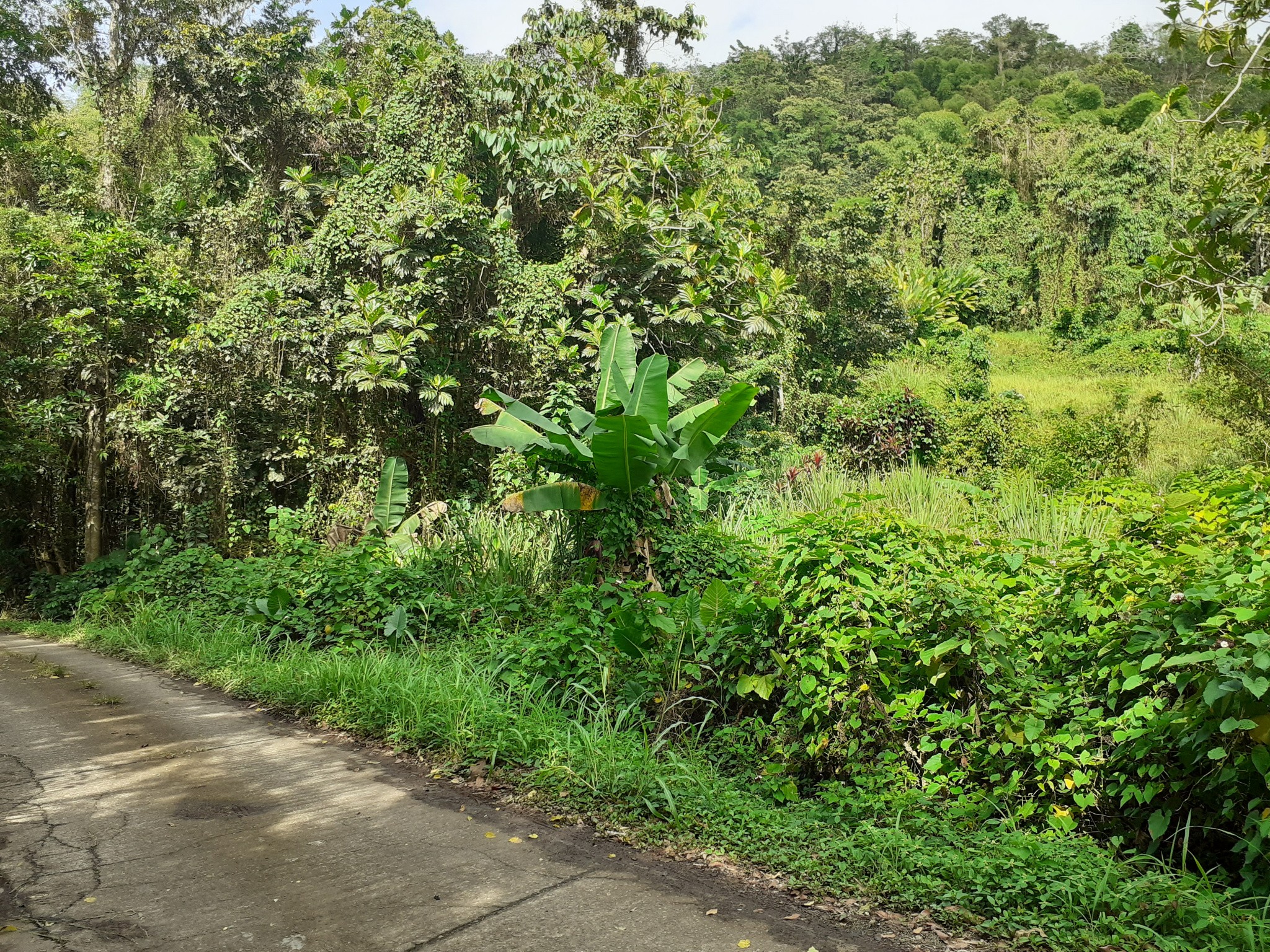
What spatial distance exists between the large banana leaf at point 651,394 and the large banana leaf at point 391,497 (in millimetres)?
4833

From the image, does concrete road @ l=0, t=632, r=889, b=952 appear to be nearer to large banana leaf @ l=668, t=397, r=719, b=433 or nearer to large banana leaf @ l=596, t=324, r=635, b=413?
large banana leaf @ l=668, t=397, r=719, b=433

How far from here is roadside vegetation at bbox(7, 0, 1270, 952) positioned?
365cm

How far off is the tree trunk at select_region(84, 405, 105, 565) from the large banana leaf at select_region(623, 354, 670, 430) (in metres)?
11.2

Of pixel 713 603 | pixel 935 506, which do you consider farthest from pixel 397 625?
pixel 935 506

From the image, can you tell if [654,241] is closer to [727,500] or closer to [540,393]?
[540,393]

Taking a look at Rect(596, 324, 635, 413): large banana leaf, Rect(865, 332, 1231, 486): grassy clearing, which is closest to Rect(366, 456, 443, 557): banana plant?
Rect(596, 324, 635, 413): large banana leaf

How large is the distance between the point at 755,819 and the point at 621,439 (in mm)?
2772

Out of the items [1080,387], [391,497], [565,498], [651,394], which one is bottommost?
[391,497]

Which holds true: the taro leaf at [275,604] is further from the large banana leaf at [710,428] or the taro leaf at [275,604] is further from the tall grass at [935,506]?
the tall grass at [935,506]

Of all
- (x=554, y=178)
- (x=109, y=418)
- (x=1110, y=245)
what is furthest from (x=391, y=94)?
(x=1110, y=245)

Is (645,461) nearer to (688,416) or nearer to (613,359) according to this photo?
(688,416)

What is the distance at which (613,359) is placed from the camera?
23.7 ft

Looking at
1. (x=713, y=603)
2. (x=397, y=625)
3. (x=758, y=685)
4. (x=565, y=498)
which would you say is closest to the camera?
(x=758, y=685)

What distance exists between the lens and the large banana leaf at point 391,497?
1008cm
